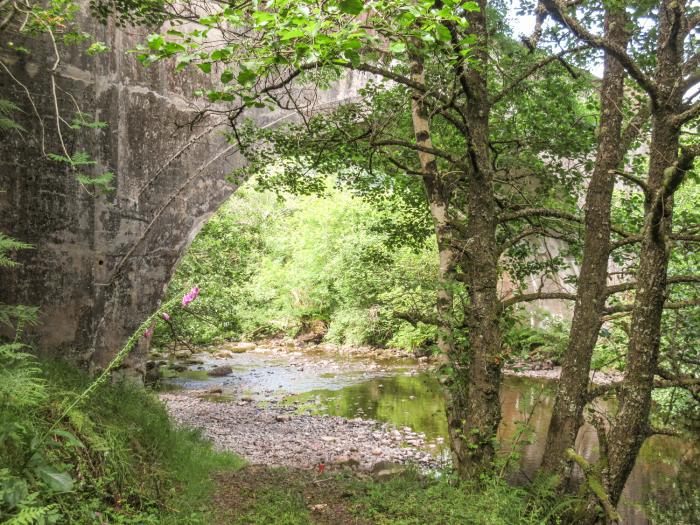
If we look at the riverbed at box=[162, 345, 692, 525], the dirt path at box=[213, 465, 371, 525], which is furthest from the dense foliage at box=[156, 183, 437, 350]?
the dirt path at box=[213, 465, 371, 525]

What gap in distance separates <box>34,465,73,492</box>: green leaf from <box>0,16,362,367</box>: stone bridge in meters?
3.77

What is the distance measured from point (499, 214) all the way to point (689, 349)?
2.43m

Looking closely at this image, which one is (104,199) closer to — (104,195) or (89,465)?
(104,195)

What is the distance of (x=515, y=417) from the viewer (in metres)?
9.79

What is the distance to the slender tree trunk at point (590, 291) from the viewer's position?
4.39 metres

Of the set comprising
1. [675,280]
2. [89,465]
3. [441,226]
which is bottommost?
[89,465]

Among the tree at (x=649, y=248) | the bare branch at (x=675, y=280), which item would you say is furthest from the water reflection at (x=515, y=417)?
the bare branch at (x=675, y=280)

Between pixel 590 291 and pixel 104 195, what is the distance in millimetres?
5238

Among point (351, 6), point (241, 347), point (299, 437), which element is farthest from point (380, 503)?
point (241, 347)

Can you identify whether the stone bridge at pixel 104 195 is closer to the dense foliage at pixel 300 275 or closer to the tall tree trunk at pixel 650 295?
the dense foliage at pixel 300 275

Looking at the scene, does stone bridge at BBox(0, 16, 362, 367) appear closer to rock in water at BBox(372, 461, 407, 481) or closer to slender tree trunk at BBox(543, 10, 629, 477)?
rock in water at BBox(372, 461, 407, 481)

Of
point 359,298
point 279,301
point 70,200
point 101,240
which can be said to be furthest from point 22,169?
point 279,301

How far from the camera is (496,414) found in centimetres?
455

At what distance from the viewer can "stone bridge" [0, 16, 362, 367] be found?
5914 mm
